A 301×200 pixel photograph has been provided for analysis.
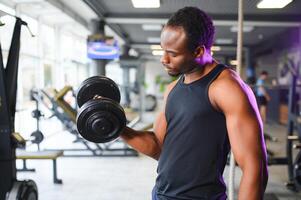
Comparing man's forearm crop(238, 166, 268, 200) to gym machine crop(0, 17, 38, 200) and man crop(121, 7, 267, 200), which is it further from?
gym machine crop(0, 17, 38, 200)

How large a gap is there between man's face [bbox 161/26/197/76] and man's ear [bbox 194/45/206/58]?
1 centimetres

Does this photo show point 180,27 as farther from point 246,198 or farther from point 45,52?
point 45,52

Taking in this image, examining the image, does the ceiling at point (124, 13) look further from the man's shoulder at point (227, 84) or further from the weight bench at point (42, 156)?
the man's shoulder at point (227, 84)

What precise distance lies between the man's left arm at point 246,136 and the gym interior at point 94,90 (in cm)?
49

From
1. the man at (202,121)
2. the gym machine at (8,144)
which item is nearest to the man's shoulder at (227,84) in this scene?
the man at (202,121)

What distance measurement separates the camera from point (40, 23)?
6.79 metres

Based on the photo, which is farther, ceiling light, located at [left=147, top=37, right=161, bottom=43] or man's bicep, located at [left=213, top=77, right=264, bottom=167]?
ceiling light, located at [left=147, top=37, right=161, bottom=43]

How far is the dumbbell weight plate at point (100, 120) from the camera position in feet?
4.06

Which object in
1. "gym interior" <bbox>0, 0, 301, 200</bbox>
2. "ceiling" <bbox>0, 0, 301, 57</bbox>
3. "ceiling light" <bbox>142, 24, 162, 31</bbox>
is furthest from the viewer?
"ceiling light" <bbox>142, 24, 162, 31</bbox>

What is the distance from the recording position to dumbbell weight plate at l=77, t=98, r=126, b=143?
124 centimetres

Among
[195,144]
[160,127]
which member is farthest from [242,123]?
[160,127]

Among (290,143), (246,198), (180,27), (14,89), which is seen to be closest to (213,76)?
(180,27)

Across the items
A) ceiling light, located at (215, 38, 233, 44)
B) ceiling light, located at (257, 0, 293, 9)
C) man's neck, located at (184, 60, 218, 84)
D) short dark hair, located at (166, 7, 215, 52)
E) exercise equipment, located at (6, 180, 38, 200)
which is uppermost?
ceiling light, located at (215, 38, 233, 44)

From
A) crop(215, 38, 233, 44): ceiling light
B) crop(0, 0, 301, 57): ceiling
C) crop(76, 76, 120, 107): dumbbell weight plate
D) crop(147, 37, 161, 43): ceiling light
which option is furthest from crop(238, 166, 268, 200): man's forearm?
crop(215, 38, 233, 44): ceiling light
